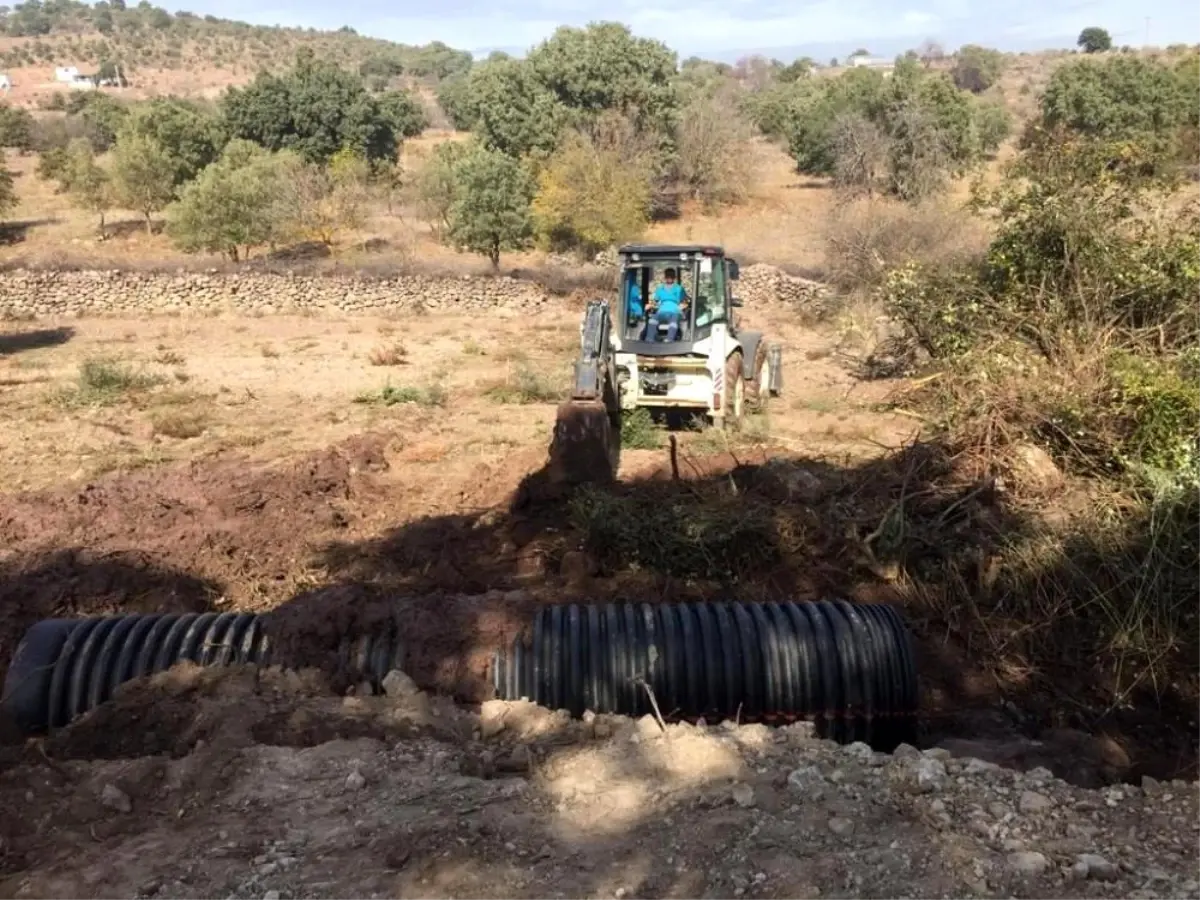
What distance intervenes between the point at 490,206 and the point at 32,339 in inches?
494

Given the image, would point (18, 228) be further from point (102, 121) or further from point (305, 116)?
point (102, 121)

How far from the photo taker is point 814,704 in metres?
5.35

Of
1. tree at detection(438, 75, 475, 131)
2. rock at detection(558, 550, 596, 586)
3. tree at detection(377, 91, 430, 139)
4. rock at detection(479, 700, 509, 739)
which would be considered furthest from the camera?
tree at detection(438, 75, 475, 131)

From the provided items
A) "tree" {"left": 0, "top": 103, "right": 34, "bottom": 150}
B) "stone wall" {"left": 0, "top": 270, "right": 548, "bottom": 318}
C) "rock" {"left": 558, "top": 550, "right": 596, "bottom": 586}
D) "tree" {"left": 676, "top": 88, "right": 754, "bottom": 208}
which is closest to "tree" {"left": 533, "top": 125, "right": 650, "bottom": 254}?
"stone wall" {"left": 0, "top": 270, "right": 548, "bottom": 318}

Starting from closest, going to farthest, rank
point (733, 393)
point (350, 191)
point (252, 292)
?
1. point (733, 393)
2. point (252, 292)
3. point (350, 191)

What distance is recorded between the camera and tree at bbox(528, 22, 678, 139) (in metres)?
39.8

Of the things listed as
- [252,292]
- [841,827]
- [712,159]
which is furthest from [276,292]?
[841,827]

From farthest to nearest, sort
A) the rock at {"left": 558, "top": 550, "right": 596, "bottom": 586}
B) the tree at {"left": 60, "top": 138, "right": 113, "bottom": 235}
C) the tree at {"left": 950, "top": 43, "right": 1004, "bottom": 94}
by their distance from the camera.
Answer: the tree at {"left": 950, "top": 43, "right": 1004, "bottom": 94}, the tree at {"left": 60, "top": 138, "right": 113, "bottom": 235}, the rock at {"left": 558, "top": 550, "right": 596, "bottom": 586}

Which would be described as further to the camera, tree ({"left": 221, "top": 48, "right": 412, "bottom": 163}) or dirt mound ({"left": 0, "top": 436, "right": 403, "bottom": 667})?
tree ({"left": 221, "top": 48, "right": 412, "bottom": 163})

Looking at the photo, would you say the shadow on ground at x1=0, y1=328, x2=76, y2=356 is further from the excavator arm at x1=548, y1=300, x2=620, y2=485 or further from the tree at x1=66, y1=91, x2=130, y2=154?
the tree at x1=66, y1=91, x2=130, y2=154

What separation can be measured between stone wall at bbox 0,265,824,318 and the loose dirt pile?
69.9 ft

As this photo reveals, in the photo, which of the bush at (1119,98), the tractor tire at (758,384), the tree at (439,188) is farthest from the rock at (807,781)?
the bush at (1119,98)

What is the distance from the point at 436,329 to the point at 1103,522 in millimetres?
18077

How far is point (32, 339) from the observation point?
70.5 feet
